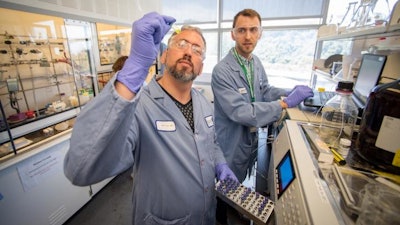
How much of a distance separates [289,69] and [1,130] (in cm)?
423

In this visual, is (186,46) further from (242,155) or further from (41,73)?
(41,73)

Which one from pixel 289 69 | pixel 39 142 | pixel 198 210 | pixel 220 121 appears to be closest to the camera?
pixel 198 210

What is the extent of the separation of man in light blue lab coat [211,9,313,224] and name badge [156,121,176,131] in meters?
0.66

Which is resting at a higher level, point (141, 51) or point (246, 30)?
point (246, 30)

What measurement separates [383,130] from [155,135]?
2.68 feet

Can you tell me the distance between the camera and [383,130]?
0.63m

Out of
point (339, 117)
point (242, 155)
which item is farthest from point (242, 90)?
point (339, 117)

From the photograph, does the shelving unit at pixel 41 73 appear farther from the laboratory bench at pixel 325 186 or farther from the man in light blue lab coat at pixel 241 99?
the laboratory bench at pixel 325 186

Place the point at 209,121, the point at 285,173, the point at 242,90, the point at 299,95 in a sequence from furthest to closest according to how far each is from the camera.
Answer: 1. the point at 242,90
2. the point at 299,95
3. the point at 209,121
4. the point at 285,173

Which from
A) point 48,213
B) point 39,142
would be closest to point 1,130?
point 39,142

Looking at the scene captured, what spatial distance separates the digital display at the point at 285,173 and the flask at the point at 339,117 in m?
0.22

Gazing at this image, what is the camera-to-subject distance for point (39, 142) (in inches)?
62.2

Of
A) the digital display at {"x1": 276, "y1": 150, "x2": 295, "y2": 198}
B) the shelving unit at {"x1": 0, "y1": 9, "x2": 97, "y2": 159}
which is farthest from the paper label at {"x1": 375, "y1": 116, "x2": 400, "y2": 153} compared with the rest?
the shelving unit at {"x1": 0, "y1": 9, "x2": 97, "y2": 159}

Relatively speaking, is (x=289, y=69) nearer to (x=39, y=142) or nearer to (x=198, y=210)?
(x=198, y=210)
